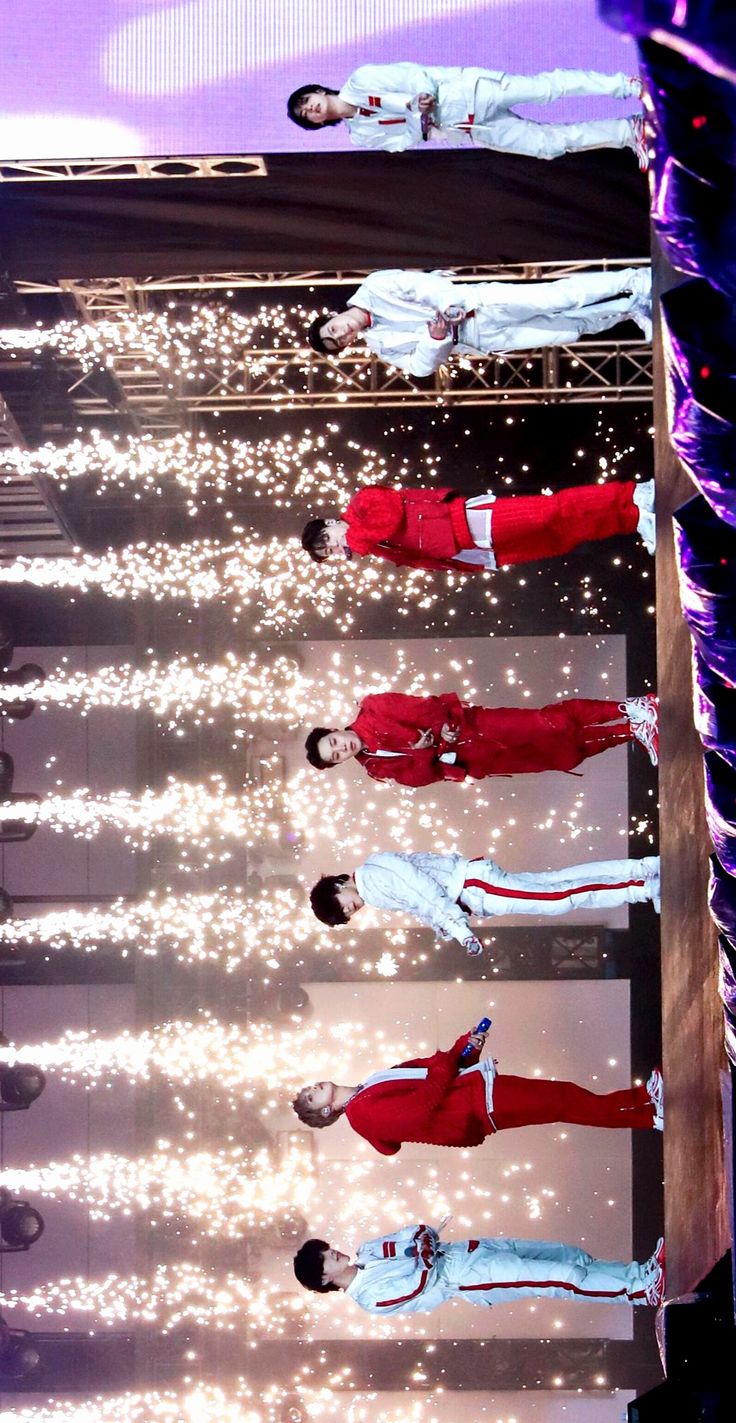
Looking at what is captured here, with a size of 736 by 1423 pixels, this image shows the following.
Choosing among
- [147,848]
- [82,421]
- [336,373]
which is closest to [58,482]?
[82,421]

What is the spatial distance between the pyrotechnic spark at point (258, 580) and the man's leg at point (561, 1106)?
225cm

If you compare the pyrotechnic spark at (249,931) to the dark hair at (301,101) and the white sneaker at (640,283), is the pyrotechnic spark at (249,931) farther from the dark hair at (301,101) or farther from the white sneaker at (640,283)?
the dark hair at (301,101)

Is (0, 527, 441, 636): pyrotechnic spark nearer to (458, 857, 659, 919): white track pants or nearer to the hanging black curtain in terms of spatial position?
the hanging black curtain

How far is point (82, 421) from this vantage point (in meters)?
5.69

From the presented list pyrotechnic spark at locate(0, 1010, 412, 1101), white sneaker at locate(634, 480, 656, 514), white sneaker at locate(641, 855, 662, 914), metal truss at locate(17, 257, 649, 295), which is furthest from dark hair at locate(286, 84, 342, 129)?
pyrotechnic spark at locate(0, 1010, 412, 1101)

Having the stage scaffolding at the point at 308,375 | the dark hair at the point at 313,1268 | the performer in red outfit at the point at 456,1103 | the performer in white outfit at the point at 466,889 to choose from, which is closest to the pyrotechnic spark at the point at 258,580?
the stage scaffolding at the point at 308,375

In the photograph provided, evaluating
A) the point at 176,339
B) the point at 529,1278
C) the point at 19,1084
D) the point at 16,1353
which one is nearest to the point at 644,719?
the point at 529,1278

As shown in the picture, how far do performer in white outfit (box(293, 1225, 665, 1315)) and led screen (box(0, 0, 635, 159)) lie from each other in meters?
4.08

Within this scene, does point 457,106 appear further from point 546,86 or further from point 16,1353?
point 16,1353

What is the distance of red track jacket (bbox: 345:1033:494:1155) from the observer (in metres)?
4.50

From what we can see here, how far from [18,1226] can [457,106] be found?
5.19 meters

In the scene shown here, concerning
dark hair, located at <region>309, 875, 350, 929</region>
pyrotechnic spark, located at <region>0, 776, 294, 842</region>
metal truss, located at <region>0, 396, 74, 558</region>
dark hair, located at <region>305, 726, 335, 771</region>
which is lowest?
dark hair, located at <region>309, 875, 350, 929</region>

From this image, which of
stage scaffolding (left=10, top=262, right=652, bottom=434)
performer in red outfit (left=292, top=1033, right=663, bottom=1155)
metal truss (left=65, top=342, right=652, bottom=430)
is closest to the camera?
performer in red outfit (left=292, top=1033, right=663, bottom=1155)

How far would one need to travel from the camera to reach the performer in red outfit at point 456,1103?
4504 millimetres
